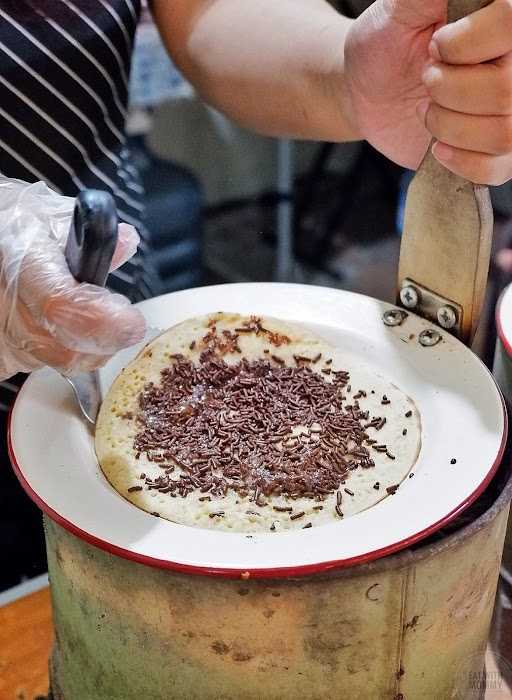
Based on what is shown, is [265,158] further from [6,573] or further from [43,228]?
[43,228]

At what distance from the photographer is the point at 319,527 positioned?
77 centimetres

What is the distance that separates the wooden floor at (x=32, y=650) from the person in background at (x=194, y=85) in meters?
0.23

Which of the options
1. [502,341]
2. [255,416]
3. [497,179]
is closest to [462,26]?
[497,179]

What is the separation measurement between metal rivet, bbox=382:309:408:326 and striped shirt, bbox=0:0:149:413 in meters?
0.47

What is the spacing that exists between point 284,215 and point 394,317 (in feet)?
8.15

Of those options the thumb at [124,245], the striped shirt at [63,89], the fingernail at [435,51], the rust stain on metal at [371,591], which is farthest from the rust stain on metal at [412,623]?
the striped shirt at [63,89]

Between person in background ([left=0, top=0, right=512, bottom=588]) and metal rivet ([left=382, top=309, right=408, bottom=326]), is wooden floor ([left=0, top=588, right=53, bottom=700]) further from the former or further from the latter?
metal rivet ([left=382, top=309, right=408, bottom=326])

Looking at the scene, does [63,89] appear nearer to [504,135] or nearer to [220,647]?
[504,135]

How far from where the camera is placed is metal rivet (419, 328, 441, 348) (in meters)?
0.99

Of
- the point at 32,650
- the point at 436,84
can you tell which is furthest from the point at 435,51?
the point at 32,650

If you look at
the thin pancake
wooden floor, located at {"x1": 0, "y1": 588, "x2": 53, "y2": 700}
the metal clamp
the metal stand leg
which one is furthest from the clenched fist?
the metal stand leg

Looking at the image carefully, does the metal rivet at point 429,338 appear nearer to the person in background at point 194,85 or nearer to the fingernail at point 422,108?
the person in background at point 194,85

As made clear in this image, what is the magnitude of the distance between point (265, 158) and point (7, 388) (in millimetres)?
3076

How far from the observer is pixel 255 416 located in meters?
0.94
